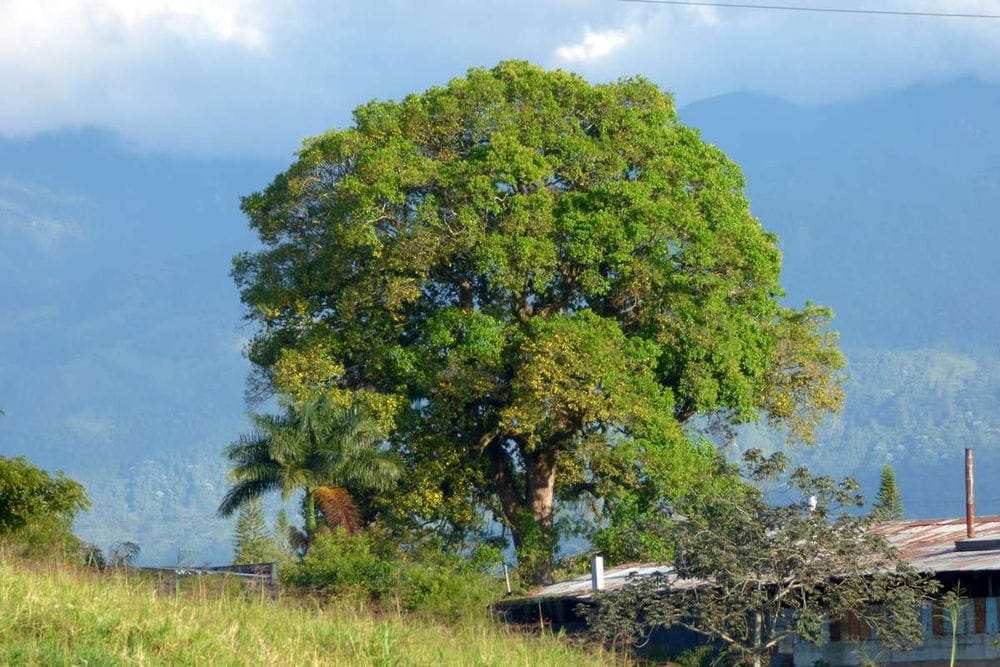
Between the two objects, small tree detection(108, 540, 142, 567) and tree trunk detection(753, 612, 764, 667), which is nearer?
tree trunk detection(753, 612, 764, 667)

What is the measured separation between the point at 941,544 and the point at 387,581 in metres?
9.69

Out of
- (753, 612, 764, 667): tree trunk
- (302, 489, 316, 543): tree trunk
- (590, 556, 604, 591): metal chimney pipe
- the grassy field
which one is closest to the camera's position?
the grassy field

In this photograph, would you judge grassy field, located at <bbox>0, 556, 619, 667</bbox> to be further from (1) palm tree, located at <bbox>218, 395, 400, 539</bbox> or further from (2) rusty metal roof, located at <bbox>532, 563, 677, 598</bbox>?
(1) palm tree, located at <bbox>218, 395, 400, 539</bbox>

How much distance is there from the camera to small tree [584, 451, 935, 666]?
2258 centimetres

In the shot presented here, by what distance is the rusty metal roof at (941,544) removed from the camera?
2323 cm

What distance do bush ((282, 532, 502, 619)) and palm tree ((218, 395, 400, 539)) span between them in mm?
4501

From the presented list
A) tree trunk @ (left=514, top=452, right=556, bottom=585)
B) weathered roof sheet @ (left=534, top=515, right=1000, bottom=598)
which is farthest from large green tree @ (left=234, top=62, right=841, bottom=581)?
weathered roof sheet @ (left=534, top=515, right=1000, bottom=598)

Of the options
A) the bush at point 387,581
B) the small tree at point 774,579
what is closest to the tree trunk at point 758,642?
the small tree at point 774,579

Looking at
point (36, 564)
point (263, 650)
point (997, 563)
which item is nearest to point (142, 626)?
point (263, 650)

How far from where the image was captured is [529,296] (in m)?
37.5

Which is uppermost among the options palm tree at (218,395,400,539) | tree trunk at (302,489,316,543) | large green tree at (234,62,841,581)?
large green tree at (234,62,841,581)

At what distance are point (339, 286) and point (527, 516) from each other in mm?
7106

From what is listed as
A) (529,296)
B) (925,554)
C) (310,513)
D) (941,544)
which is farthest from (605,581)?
(529,296)

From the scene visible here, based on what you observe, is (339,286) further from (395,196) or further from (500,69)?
(500,69)
